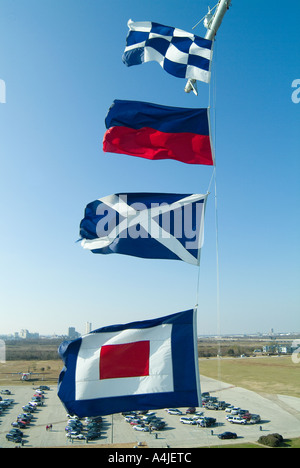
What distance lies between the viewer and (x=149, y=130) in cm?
835

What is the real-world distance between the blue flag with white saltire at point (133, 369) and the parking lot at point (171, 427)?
15380 millimetres

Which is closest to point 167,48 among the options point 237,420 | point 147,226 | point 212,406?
point 147,226

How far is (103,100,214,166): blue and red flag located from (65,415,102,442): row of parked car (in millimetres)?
21716

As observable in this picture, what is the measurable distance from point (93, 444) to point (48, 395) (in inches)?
830

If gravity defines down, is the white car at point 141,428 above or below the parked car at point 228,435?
below

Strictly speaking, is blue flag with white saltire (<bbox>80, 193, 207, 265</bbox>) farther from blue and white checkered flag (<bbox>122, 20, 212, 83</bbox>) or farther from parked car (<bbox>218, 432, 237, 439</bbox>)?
parked car (<bbox>218, 432, 237, 439</bbox>)

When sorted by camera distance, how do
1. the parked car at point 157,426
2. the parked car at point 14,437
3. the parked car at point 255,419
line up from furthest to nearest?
the parked car at point 255,419 → the parked car at point 157,426 → the parked car at point 14,437

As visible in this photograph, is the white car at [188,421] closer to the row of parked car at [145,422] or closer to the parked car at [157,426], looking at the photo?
the row of parked car at [145,422]

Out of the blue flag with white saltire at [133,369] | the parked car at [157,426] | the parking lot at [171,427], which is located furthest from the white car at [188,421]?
the blue flag with white saltire at [133,369]

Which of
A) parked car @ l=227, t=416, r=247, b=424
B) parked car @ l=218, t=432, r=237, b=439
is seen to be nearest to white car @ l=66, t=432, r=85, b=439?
parked car @ l=218, t=432, r=237, b=439

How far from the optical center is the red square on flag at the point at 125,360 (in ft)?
22.2

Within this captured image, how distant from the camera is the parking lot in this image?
21406 mm

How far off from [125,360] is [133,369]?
25cm

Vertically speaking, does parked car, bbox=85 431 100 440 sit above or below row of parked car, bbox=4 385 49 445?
above
